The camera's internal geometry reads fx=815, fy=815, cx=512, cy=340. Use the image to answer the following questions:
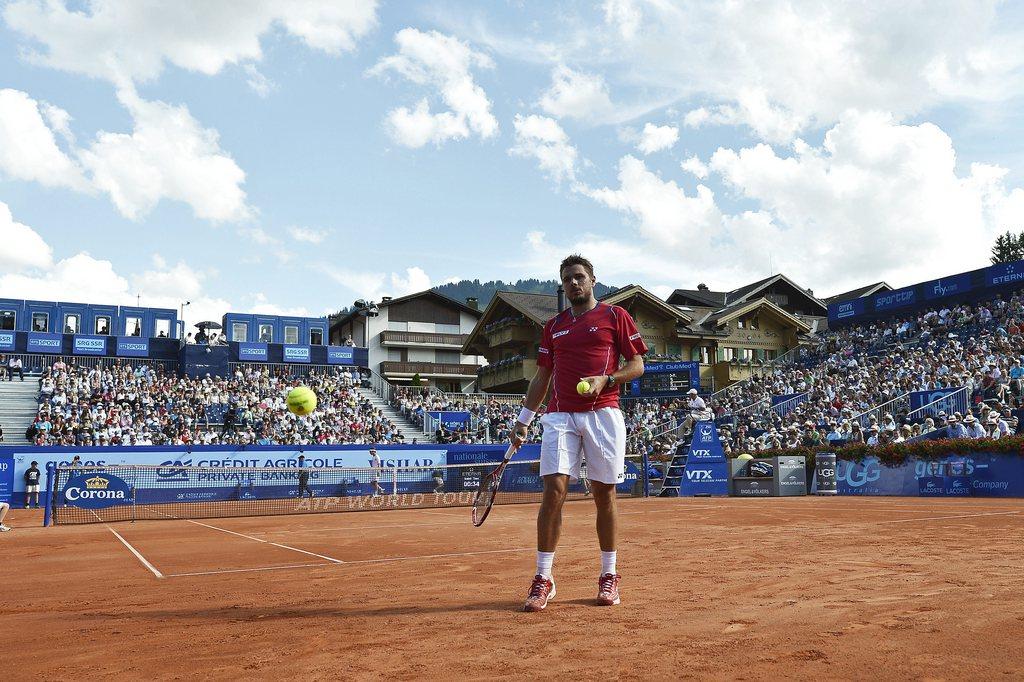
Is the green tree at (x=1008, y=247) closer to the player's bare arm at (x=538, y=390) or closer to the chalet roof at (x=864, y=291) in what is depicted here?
the chalet roof at (x=864, y=291)

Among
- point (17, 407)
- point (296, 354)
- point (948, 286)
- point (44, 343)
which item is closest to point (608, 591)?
point (17, 407)

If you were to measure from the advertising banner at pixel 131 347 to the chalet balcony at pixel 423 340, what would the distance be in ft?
66.7

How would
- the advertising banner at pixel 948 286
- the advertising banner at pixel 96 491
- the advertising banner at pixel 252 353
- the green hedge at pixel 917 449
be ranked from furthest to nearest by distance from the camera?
the advertising banner at pixel 252 353 < the advertising banner at pixel 948 286 < the advertising banner at pixel 96 491 < the green hedge at pixel 917 449

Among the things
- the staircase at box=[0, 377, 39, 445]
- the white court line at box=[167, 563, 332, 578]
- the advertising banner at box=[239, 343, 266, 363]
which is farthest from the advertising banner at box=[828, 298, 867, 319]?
the white court line at box=[167, 563, 332, 578]

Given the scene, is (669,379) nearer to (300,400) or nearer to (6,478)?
(6,478)

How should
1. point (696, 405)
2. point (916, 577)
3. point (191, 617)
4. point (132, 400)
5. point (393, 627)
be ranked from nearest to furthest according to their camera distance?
point (393, 627) → point (191, 617) → point (916, 577) → point (696, 405) → point (132, 400)

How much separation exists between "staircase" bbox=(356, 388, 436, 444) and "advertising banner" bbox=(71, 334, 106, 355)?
15.6 meters

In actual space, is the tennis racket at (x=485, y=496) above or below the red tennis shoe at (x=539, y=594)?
above

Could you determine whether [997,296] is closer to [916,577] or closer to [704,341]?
[704,341]

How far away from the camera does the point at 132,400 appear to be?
120ft

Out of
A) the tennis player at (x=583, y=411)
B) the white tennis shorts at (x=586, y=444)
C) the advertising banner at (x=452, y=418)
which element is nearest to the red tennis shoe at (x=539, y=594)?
the tennis player at (x=583, y=411)

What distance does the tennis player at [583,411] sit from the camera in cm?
591

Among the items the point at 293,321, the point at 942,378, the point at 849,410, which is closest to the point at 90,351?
the point at 293,321

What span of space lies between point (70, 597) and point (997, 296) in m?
40.2
